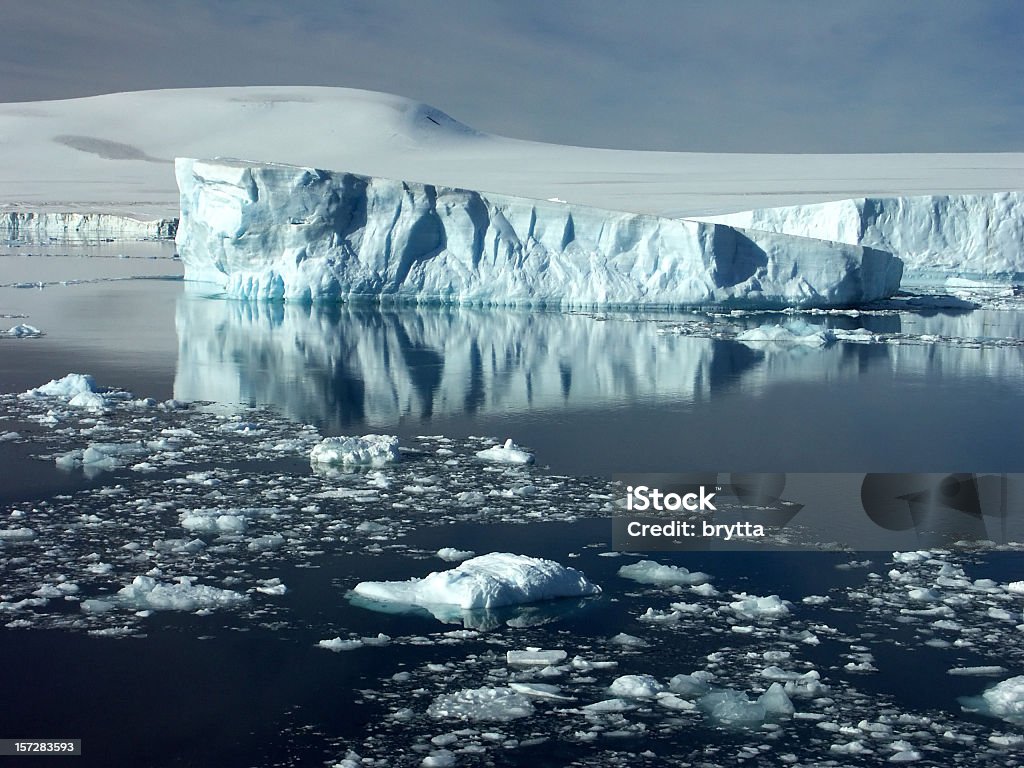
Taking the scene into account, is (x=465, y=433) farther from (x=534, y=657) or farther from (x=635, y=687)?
(x=635, y=687)

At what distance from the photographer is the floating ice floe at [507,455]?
7621mm

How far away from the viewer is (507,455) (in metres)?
7.66

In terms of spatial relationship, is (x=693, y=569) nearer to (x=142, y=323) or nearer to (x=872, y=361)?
(x=872, y=361)

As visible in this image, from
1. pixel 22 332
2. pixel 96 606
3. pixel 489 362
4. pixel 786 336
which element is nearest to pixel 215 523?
pixel 96 606

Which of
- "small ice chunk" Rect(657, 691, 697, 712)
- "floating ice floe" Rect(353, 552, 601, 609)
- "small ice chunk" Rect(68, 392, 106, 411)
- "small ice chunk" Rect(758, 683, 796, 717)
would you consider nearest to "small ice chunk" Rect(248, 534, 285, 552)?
"floating ice floe" Rect(353, 552, 601, 609)

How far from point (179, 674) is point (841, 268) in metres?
16.6

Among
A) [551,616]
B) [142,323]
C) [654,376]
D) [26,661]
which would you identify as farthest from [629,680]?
[142,323]

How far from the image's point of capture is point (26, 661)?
4289mm

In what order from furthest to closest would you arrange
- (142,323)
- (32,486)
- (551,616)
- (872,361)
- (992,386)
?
(142,323), (872,361), (992,386), (32,486), (551,616)

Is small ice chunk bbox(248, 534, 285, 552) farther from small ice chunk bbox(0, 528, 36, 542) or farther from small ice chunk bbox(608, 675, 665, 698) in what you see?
small ice chunk bbox(608, 675, 665, 698)

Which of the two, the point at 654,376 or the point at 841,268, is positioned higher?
the point at 841,268

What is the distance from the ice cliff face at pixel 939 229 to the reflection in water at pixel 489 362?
6360mm

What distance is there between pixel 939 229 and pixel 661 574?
21.5 m

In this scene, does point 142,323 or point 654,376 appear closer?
point 654,376
